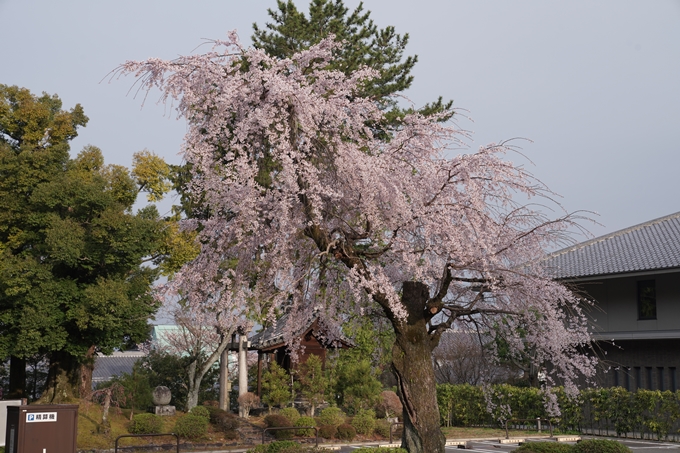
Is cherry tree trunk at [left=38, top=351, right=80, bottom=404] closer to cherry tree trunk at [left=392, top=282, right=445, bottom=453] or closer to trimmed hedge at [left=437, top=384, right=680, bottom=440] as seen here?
trimmed hedge at [left=437, top=384, right=680, bottom=440]

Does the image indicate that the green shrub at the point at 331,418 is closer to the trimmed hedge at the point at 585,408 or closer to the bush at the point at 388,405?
the bush at the point at 388,405

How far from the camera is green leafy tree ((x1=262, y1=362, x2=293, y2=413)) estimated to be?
92.6 ft

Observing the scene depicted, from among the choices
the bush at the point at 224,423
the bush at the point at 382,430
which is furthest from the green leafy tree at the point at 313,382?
the bush at the point at 224,423

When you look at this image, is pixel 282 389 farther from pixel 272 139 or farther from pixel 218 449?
pixel 272 139

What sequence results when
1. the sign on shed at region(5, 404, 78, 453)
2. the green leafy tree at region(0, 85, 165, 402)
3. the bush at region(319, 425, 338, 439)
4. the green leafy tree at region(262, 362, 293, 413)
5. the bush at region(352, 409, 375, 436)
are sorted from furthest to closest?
the green leafy tree at region(262, 362, 293, 413) → the bush at region(352, 409, 375, 436) → the bush at region(319, 425, 338, 439) → the green leafy tree at region(0, 85, 165, 402) → the sign on shed at region(5, 404, 78, 453)

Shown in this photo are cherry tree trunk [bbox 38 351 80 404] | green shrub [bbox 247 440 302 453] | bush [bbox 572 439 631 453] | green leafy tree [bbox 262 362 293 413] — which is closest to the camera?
bush [bbox 572 439 631 453]

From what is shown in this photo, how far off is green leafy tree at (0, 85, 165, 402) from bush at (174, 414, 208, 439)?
418cm

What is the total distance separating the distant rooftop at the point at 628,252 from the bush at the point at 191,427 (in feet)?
45.3

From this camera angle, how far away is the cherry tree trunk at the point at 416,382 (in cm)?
1292

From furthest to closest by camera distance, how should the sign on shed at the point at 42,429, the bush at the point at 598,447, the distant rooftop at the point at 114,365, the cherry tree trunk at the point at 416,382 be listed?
the distant rooftop at the point at 114,365
the bush at the point at 598,447
the cherry tree trunk at the point at 416,382
the sign on shed at the point at 42,429

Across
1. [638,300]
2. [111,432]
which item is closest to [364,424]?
[111,432]

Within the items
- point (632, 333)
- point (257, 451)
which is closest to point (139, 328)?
point (257, 451)

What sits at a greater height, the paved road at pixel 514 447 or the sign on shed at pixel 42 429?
the sign on shed at pixel 42 429

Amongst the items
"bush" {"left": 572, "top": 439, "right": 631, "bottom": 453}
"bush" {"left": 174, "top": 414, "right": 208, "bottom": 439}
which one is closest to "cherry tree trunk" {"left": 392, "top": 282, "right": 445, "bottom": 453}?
"bush" {"left": 572, "top": 439, "right": 631, "bottom": 453}
